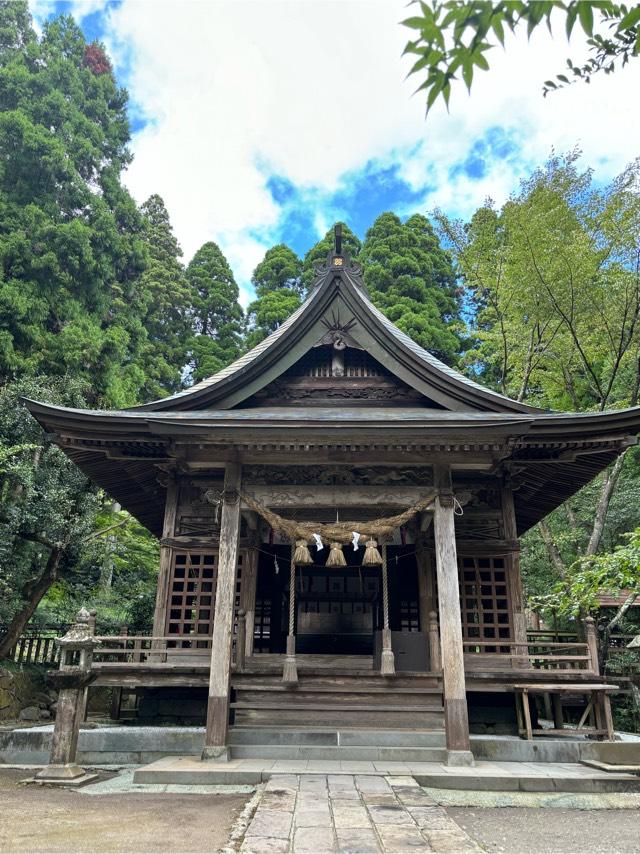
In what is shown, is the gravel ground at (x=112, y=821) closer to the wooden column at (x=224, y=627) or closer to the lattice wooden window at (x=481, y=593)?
the wooden column at (x=224, y=627)

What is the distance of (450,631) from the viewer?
8.23 metres

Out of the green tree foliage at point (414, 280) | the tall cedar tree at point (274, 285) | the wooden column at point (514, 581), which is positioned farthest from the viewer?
the tall cedar tree at point (274, 285)

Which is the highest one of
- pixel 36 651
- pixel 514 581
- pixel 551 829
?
pixel 514 581

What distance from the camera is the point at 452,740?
7777mm

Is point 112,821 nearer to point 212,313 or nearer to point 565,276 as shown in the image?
point 565,276

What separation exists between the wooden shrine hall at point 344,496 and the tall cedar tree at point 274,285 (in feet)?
70.5

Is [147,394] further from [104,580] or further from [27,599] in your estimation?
[27,599]

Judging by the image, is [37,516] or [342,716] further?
A: [37,516]

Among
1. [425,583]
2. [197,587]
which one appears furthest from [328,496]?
[197,587]

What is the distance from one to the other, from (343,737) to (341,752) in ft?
1.16

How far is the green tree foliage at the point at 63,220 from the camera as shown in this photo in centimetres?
1975

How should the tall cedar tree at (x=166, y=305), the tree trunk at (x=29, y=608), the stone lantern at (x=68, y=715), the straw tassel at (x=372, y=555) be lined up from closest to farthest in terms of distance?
1. the stone lantern at (x=68, y=715)
2. the straw tassel at (x=372, y=555)
3. the tree trunk at (x=29, y=608)
4. the tall cedar tree at (x=166, y=305)

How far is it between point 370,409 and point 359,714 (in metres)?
5.39

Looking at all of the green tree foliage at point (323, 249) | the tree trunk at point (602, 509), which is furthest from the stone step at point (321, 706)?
the green tree foliage at point (323, 249)
